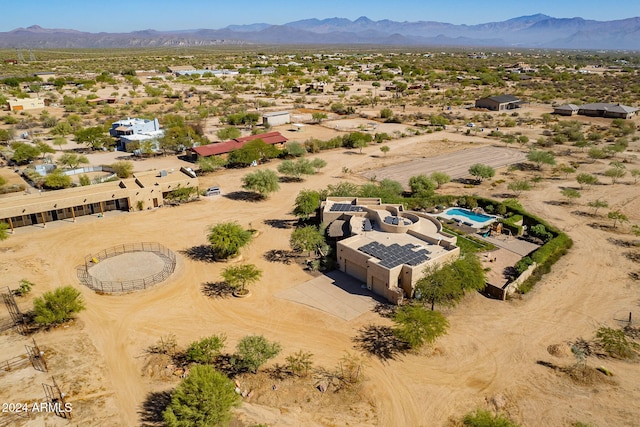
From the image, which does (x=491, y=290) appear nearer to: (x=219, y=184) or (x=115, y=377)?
(x=115, y=377)

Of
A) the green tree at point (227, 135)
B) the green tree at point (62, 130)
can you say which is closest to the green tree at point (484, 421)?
the green tree at point (227, 135)

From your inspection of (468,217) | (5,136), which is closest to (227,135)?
(5,136)

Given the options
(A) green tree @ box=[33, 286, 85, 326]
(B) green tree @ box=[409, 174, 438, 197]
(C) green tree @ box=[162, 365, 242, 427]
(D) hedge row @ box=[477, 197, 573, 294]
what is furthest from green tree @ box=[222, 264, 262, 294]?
(B) green tree @ box=[409, 174, 438, 197]

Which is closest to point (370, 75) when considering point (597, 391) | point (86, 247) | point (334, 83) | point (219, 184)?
point (334, 83)

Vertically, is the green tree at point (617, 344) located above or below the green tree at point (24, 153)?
below

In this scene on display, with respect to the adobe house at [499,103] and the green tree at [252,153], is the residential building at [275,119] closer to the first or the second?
the green tree at [252,153]

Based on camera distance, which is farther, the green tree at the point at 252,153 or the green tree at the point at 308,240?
the green tree at the point at 252,153

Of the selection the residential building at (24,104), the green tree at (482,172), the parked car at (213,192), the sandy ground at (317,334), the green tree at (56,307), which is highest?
the residential building at (24,104)
